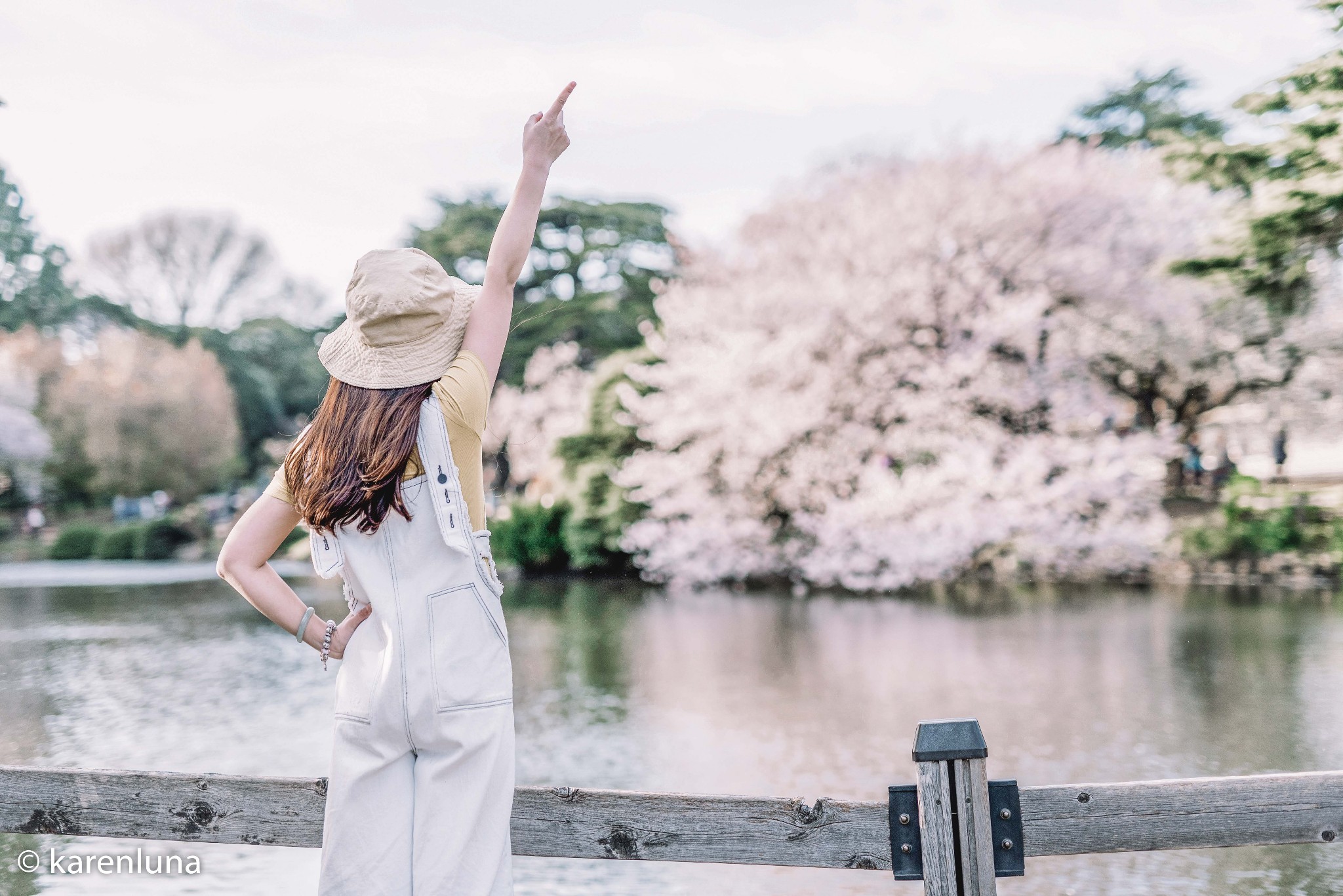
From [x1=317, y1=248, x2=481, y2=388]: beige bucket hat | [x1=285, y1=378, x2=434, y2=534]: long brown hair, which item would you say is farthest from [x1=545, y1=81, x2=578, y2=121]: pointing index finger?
[x1=285, y1=378, x2=434, y2=534]: long brown hair

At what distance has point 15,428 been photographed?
20344 millimetres

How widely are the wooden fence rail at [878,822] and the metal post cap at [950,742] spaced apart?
0.8 inches

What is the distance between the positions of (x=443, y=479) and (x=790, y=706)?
5218 mm

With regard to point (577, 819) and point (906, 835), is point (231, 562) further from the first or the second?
point (906, 835)

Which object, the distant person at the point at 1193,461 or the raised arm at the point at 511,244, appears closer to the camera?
the raised arm at the point at 511,244

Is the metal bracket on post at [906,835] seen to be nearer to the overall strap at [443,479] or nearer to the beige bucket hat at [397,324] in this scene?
the overall strap at [443,479]

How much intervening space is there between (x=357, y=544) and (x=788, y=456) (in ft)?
33.1

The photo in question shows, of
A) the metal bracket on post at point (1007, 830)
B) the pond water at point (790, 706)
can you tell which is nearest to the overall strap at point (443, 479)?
the metal bracket on post at point (1007, 830)

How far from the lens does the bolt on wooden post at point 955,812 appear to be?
63.4 inches

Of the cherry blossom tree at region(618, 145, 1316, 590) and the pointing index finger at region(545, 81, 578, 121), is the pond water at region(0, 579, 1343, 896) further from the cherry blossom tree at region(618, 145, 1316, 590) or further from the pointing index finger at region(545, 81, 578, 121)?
the pointing index finger at region(545, 81, 578, 121)

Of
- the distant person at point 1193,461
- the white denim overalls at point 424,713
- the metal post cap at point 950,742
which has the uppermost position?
the white denim overalls at point 424,713

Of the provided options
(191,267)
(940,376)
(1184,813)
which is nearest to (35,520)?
(191,267)

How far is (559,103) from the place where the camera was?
1.42m

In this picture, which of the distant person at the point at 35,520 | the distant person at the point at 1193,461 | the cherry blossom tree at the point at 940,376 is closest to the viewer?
the cherry blossom tree at the point at 940,376
